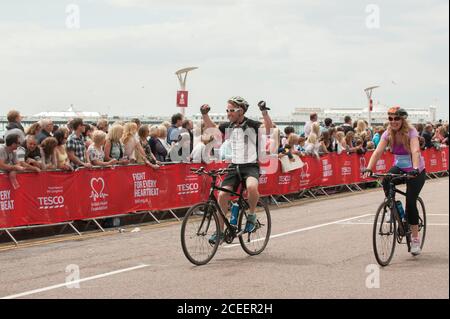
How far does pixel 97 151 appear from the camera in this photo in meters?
14.8

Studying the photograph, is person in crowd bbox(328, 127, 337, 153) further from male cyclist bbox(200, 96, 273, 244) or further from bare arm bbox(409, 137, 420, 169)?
bare arm bbox(409, 137, 420, 169)

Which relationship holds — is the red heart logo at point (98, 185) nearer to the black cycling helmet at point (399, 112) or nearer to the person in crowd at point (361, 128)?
the black cycling helmet at point (399, 112)

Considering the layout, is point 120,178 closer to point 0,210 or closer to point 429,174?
point 0,210

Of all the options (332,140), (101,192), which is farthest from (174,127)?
(332,140)

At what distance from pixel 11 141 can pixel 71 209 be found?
66.6 inches

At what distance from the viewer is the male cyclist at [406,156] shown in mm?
9859

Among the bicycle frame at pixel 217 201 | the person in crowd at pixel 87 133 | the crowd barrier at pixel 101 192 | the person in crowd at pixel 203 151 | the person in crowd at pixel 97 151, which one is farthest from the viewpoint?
the person in crowd at pixel 203 151

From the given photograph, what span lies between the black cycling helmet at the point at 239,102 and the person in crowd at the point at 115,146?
16.7 feet

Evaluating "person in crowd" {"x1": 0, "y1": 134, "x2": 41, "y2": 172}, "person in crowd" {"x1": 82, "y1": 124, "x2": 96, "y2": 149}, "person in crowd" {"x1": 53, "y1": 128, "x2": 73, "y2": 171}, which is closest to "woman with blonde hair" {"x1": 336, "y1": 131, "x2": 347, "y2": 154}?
"person in crowd" {"x1": 82, "y1": 124, "x2": 96, "y2": 149}

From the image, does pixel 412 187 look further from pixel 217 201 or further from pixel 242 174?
pixel 217 201

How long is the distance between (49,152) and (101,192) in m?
1.23

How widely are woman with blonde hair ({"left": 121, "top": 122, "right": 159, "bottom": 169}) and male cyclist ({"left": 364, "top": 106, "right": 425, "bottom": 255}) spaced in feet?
21.0

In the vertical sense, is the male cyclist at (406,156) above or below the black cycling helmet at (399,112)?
below

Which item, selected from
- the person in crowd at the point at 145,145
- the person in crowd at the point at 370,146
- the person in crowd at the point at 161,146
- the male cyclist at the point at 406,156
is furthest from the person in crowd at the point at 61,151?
the person in crowd at the point at 370,146
